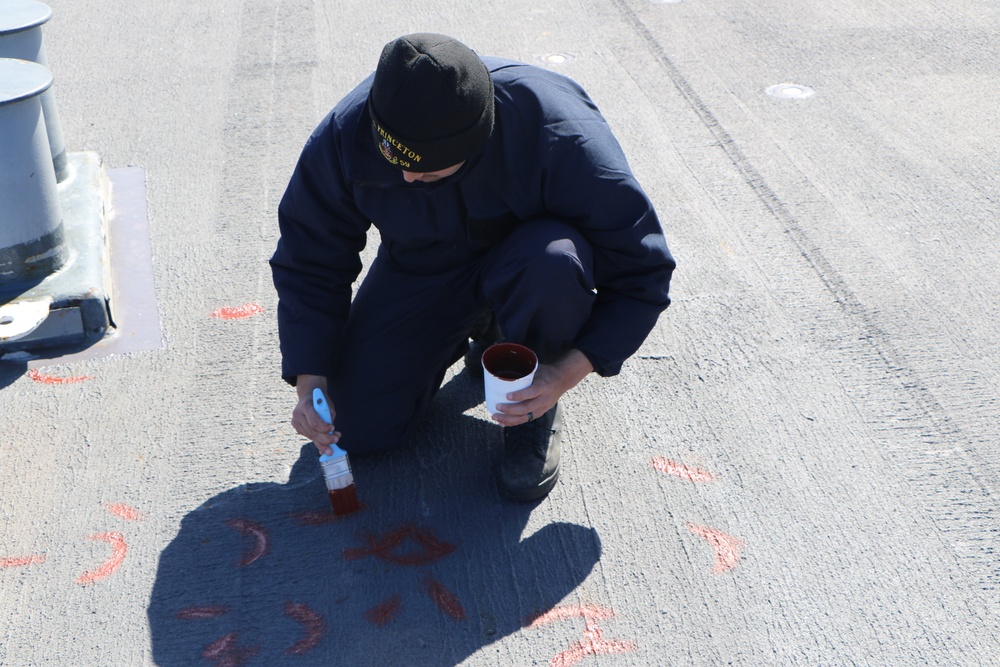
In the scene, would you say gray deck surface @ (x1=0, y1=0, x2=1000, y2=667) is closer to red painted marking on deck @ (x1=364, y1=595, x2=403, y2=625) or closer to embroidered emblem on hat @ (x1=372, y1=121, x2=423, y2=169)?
red painted marking on deck @ (x1=364, y1=595, x2=403, y2=625)

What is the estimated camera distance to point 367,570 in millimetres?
2527

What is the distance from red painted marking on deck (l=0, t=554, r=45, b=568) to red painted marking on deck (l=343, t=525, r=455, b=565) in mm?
795

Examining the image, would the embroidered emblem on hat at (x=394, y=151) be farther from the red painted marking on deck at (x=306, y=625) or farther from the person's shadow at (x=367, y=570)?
the red painted marking on deck at (x=306, y=625)

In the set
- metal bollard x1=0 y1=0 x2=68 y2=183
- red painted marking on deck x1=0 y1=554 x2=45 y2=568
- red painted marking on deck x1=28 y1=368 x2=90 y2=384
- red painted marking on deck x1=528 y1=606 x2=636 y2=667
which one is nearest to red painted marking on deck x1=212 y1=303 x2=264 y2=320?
red painted marking on deck x1=28 y1=368 x2=90 y2=384

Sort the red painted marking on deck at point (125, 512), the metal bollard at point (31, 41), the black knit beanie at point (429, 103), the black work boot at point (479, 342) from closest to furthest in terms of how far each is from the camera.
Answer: the black knit beanie at point (429, 103), the red painted marking on deck at point (125, 512), the black work boot at point (479, 342), the metal bollard at point (31, 41)

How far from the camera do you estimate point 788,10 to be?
19.6 feet

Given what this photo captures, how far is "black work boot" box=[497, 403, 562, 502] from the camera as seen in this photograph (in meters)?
2.69

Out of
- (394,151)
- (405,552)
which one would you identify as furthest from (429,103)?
(405,552)

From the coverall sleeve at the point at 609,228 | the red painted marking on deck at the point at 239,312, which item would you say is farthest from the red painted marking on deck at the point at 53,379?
the coverall sleeve at the point at 609,228

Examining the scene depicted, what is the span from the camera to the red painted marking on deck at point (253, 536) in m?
2.57

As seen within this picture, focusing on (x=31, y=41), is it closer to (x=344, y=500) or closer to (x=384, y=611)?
(x=344, y=500)

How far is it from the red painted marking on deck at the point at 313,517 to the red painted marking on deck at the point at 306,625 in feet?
0.91

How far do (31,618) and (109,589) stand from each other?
0.19m

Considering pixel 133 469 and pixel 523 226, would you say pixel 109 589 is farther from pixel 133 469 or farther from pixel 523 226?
pixel 523 226
